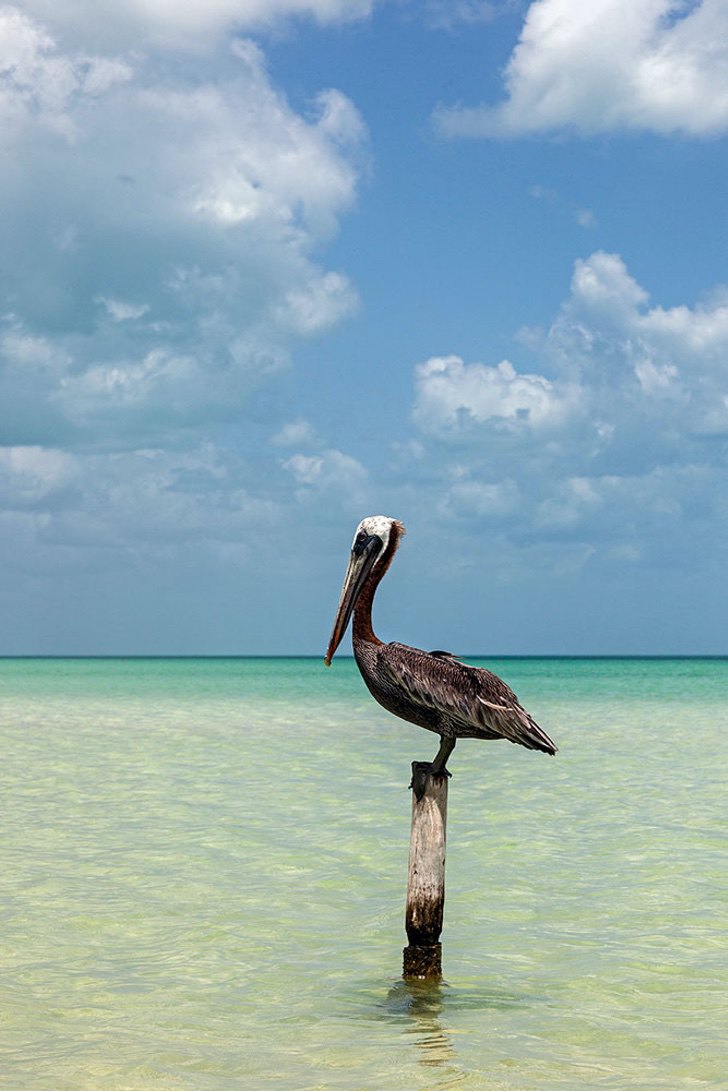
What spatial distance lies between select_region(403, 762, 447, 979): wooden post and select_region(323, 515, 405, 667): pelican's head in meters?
0.89

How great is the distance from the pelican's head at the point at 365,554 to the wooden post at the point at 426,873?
2.91ft

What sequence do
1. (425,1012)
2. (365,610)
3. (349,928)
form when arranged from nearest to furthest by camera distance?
(425,1012) < (365,610) < (349,928)

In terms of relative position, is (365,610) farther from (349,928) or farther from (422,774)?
(349,928)

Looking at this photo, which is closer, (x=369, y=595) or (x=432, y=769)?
(x=432, y=769)

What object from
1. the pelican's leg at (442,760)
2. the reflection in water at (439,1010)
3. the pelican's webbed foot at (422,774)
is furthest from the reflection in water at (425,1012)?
the pelican's leg at (442,760)

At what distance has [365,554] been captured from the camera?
673cm

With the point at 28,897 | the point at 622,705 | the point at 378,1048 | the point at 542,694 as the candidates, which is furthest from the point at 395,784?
the point at 542,694

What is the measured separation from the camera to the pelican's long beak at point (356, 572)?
22.0 ft

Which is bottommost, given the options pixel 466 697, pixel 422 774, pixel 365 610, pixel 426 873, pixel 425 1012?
pixel 425 1012

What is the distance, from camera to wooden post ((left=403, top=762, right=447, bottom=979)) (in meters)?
6.43

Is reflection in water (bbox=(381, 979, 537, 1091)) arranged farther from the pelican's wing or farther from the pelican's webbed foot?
the pelican's wing

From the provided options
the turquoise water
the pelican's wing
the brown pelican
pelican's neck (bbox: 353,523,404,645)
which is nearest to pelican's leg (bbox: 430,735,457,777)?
the brown pelican

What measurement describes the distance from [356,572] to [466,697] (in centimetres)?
98

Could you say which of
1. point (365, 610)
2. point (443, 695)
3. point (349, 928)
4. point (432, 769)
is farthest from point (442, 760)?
point (349, 928)
